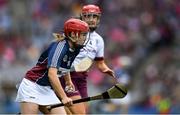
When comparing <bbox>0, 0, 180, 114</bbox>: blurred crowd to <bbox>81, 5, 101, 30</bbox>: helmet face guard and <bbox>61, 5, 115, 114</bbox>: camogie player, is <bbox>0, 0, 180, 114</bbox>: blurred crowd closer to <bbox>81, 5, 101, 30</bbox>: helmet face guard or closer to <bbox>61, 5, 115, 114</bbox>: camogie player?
<bbox>61, 5, 115, 114</bbox>: camogie player

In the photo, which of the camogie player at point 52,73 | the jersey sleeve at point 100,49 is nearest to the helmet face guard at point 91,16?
the jersey sleeve at point 100,49

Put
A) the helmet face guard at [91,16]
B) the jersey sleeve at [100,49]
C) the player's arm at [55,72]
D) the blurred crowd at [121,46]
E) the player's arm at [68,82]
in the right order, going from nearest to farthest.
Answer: the player's arm at [55,72] → the player's arm at [68,82] → the helmet face guard at [91,16] → the jersey sleeve at [100,49] → the blurred crowd at [121,46]

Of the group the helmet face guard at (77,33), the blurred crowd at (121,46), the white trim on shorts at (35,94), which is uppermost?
the helmet face guard at (77,33)

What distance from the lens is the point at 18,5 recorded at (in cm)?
2477

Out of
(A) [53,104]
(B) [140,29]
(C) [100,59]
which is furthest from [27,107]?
(B) [140,29]

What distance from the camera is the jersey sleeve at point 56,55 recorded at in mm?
11797

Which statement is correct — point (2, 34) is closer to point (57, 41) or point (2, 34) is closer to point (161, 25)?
point (161, 25)

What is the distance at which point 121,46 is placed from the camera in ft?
73.5

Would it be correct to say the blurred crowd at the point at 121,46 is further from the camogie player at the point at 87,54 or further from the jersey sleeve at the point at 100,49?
the camogie player at the point at 87,54

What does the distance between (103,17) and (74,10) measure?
38.6 inches

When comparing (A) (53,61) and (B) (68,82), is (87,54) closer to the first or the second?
(B) (68,82)

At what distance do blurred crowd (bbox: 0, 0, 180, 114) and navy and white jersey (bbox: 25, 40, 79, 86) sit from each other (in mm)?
7931

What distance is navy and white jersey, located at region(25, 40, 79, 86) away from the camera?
38.8 ft

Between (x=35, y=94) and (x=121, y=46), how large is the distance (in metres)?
10.3
